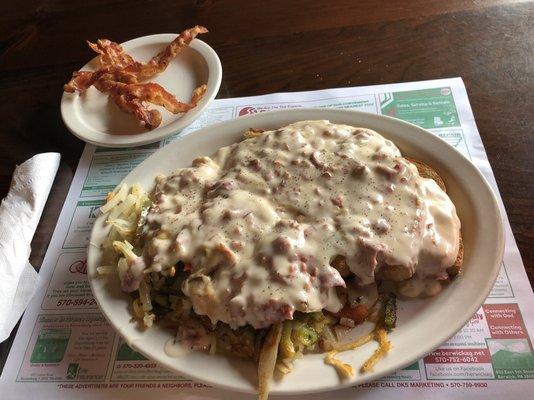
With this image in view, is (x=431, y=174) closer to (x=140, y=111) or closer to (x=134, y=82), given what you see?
(x=140, y=111)

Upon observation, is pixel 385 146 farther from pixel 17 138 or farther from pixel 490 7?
pixel 17 138

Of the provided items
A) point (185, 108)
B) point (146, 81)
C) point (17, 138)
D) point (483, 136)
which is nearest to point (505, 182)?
point (483, 136)

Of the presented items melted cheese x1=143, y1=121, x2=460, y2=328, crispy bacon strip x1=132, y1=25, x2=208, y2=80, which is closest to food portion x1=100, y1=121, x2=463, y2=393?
melted cheese x1=143, y1=121, x2=460, y2=328

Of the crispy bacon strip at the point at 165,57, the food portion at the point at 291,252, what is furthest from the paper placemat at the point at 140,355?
the crispy bacon strip at the point at 165,57

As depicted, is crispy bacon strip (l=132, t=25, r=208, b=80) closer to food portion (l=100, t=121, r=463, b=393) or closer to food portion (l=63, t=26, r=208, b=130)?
food portion (l=63, t=26, r=208, b=130)

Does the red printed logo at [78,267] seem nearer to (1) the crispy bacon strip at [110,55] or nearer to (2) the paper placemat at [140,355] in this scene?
(2) the paper placemat at [140,355]

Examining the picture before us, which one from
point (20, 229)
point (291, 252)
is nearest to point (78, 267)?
point (20, 229)

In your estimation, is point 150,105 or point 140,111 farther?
point 150,105
